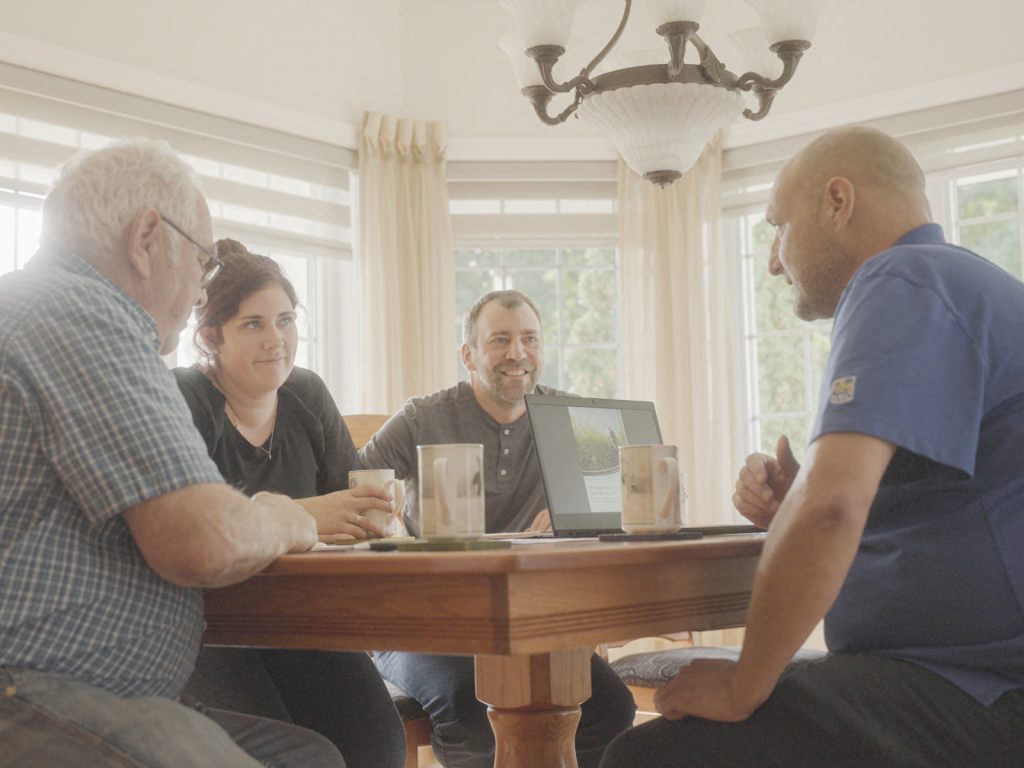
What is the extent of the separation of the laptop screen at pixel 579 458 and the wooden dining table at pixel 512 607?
0.82 feet

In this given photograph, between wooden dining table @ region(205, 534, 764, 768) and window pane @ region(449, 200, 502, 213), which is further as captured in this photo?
window pane @ region(449, 200, 502, 213)

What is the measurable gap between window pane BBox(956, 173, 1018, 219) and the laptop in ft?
9.09

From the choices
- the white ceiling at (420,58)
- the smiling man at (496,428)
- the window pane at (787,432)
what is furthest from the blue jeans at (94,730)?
the window pane at (787,432)

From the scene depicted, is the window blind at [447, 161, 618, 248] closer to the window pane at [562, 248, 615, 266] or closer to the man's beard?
the window pane at [562, 248, 615, 266]

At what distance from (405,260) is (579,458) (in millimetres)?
2737

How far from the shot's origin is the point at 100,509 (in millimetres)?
1106

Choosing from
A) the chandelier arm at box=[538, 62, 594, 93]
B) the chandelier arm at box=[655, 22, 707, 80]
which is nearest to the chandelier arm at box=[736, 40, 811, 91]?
the chandelier arm at box=[655, 22, 707, 80]

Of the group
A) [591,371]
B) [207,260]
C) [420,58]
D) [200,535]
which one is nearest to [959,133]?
[591,371]

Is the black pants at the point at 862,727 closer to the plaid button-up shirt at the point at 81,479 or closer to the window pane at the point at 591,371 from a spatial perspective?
the plaid button-up shirt at the point at 81,479

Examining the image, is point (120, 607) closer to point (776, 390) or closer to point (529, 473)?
point (529, 473)

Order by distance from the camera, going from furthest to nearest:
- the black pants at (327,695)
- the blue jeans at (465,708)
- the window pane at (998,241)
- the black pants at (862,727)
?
the window pane at (998,241) < the blue jeans at (465,708) < the black pants at (327,695) < the black pants at (862,727)

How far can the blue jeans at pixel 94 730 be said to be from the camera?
1.05m

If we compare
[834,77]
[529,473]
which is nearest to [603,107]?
[529,473]

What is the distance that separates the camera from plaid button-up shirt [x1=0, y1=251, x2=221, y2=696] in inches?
43.5
